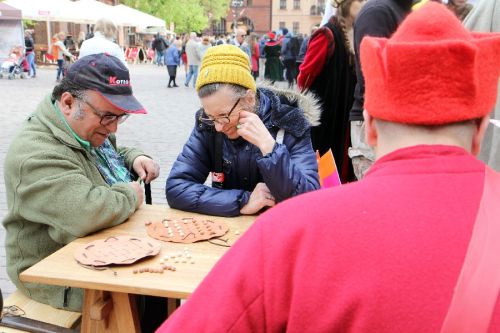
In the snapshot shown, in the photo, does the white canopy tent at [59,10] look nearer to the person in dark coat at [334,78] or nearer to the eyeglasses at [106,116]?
the person in dark coat at [334,78]

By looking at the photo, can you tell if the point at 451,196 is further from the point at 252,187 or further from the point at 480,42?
the point at 252,187

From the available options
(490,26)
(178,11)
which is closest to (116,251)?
(490,26)

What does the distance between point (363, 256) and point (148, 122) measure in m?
9.17

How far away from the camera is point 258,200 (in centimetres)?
253

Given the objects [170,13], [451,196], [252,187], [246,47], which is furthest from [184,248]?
[170,13]

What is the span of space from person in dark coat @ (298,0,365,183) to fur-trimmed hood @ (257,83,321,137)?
1.02m

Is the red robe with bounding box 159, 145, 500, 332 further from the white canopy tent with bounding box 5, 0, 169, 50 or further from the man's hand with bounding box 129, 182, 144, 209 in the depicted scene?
Answer: the white canopy tent with bounding box 5, 0, 169, 50

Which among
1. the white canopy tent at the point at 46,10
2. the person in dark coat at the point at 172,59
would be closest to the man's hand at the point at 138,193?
the person in dark coat at the point at 172,59

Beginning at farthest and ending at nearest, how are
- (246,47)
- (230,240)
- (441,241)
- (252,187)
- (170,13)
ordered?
1. (170,13)
2. (246,47)
3. (252,187)
4. (230,240)
5. (441,241)

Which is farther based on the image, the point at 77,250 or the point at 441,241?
the point at 77,250

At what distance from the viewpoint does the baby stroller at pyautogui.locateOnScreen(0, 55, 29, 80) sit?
18250 mm

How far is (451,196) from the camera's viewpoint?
2.81 feet

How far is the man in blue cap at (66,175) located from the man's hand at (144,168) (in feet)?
1.32

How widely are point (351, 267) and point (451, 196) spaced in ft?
0.64
